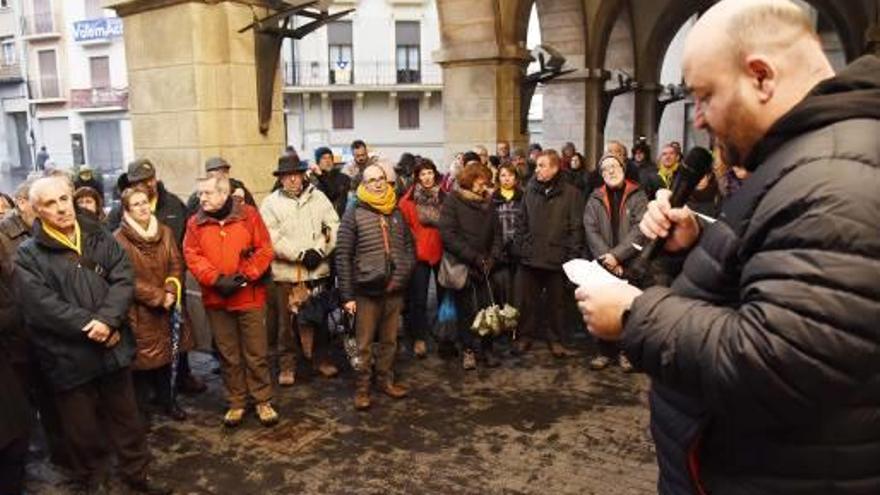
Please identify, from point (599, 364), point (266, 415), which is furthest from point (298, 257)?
point (599, 364)

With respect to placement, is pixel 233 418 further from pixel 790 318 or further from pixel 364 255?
pixel 790 318

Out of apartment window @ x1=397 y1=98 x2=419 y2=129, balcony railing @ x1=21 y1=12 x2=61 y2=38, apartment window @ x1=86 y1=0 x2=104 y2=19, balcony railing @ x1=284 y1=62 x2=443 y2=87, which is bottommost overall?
apartment window @ x1=397 y1=98 x2=419 y2=129

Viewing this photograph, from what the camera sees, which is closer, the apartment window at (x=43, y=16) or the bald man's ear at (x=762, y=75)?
the bald man's ear at (x=762, y=75)

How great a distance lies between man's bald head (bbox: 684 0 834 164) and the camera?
1.29 meters

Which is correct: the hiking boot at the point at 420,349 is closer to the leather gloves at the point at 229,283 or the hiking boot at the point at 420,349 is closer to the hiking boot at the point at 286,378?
the hiking boot at the point at 286,378

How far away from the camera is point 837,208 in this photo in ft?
3.82

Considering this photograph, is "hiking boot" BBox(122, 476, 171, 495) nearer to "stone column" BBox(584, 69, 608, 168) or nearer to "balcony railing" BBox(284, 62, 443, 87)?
"stone column" BBox(584, 69, 608, 168)

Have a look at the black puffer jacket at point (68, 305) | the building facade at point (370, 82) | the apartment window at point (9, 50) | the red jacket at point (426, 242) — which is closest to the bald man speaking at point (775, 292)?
the black puffer jacket at point (68, 305)

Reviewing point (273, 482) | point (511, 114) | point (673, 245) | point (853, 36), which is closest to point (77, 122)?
point (511, 114)

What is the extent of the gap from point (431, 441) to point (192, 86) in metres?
3.71

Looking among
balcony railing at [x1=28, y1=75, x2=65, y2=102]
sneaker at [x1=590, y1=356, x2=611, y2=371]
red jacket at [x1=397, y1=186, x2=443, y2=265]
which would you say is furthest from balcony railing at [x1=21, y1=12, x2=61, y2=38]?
sneaker at [x1=590, y1=356, x2=611, y2=371]

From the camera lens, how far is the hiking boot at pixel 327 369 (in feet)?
18.4

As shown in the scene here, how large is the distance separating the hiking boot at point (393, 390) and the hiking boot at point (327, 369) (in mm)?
603

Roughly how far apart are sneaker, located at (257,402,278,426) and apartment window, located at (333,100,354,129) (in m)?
28.1
